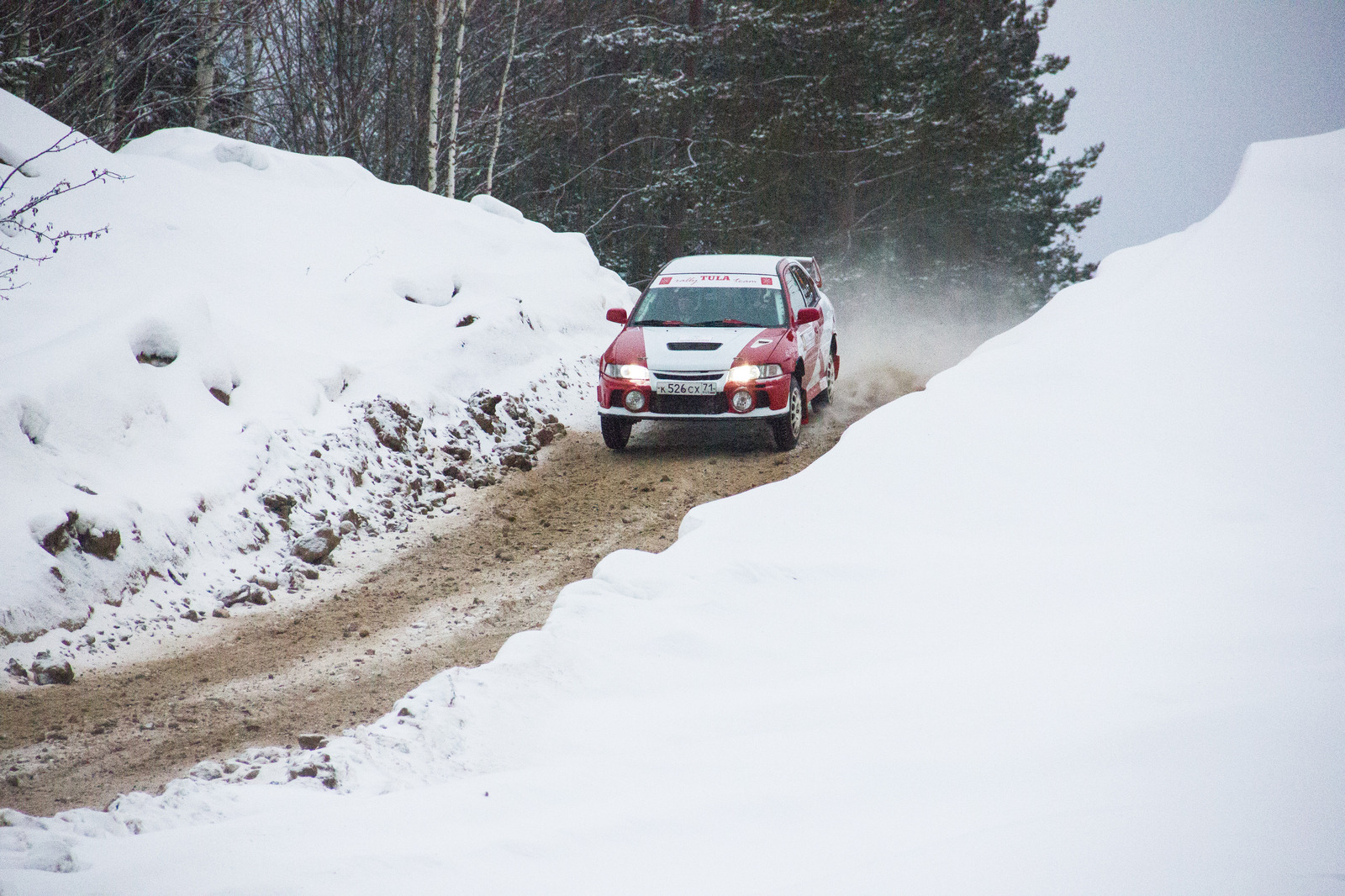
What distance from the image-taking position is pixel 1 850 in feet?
8.39

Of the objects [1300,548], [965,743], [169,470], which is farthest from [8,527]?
[1300,548]

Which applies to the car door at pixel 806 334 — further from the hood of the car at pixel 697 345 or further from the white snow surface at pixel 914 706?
the white snow surface at pixel 914 706

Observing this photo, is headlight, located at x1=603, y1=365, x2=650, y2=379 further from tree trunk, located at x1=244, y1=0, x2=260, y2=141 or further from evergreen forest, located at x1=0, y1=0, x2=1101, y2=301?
evergreen forest, located at x1=0, y1=0, x2=1101, y2=301

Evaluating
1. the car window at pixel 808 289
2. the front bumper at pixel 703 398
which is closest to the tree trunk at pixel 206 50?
the front bumper at pixel 703 398

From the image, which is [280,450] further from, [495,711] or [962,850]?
[962,850]

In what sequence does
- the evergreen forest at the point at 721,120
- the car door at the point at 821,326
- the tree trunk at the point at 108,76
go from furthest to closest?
the evergreen forest at the point at 721,120 < the tree trunk at the point at 108,76 < the car door at the point at 821,326

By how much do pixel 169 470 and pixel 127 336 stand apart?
1333 millimetres

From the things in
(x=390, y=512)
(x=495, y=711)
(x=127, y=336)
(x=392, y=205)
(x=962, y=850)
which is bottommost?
(x=390, y=512)

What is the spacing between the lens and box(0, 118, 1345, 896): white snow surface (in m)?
2.48

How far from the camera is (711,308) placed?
9.52 m

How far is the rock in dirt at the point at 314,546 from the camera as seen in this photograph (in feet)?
→ 20.2

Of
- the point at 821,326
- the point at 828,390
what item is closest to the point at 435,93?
the point at 821,326

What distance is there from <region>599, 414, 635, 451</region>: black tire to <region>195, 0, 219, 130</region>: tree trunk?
28.3ft

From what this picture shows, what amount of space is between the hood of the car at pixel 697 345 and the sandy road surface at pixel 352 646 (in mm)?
1012
